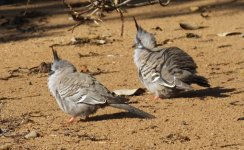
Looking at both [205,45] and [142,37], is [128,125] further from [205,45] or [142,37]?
[205,45]

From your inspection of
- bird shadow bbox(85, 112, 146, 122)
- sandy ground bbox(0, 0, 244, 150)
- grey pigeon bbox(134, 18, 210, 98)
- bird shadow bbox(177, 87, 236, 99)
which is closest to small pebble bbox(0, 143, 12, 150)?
sandy ground bbox(0, 0, 244, 150)

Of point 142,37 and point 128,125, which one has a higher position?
point 142,37

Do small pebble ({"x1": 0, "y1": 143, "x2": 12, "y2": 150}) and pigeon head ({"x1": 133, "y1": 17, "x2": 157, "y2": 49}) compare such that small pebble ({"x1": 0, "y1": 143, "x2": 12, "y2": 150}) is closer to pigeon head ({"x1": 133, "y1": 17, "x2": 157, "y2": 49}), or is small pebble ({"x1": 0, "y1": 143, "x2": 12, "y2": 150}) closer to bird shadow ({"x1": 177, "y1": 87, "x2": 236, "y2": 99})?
bird shadow ({"x1": 177, "y1": 87, "x2": 236, "y2": 99})

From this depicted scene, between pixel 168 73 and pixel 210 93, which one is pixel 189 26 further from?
pixel 168 73

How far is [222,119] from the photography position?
329 inches

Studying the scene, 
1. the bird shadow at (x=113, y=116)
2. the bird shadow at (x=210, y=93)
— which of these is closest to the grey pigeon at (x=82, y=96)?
the bird shadow at (x=113, y=116)

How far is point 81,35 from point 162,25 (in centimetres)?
183

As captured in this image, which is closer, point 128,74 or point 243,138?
point 243,138

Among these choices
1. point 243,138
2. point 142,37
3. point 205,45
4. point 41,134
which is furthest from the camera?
point 205,45

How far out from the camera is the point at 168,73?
381 inches

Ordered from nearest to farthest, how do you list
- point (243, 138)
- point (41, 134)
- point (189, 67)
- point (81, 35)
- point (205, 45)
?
point (243, 138)
point (41, 134)
point (189, 67)
point (205, 45)
point (81, 35)

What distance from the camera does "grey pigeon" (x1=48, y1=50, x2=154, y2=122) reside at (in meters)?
8.55

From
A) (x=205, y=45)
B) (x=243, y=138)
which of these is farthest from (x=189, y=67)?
(x=205, y=45)

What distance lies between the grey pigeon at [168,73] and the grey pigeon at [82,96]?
1058mm
